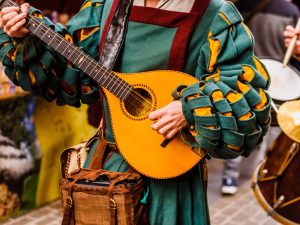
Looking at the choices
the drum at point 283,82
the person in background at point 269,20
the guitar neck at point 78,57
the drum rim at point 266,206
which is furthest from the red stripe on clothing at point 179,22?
the person in background at point 269,20

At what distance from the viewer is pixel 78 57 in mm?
2285

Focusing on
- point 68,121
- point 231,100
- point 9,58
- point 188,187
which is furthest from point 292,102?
point 68,121

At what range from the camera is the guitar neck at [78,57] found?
2244 mm

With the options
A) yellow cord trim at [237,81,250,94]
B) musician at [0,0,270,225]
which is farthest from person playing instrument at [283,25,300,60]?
yellow cord trim at [237,81,250,94]

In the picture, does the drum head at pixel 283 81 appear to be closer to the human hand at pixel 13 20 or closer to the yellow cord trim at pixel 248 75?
the yellow cord trim at pixel 248 75

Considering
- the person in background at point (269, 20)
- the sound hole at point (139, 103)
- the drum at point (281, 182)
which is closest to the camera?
the sound hole at point (139, 103)

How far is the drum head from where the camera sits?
12.7ft

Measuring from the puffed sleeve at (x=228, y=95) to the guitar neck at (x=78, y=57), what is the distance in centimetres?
29

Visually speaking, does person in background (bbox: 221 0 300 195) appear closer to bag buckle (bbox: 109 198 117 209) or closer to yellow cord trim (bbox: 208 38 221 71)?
yellow cord trim (bbox: 208 38 221 71)

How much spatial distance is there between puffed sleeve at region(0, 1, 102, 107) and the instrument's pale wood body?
0.30 metres

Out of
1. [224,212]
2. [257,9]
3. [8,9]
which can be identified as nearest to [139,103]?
[8,9]

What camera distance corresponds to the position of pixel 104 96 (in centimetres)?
233

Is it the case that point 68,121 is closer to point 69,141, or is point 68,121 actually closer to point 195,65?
point 69,141

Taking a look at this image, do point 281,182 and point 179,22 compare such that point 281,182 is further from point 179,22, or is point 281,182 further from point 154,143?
point 179,22
